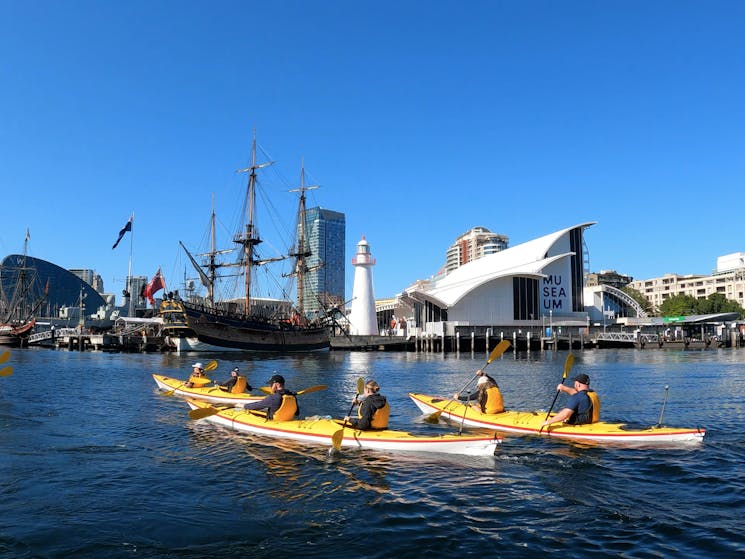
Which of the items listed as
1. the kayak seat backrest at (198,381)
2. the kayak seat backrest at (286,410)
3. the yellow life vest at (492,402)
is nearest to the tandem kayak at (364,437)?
the kayak seat backrest at (286,410)

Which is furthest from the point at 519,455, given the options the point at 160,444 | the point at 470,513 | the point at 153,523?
the point at 160,444

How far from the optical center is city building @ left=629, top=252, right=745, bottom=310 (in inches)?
6481

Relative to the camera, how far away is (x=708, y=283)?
176 m

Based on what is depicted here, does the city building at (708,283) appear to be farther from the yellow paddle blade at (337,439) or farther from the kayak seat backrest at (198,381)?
the yellow paddle blade at (337,439)

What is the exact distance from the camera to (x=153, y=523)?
1005cm

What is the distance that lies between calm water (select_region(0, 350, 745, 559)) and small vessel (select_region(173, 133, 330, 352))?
176 ft

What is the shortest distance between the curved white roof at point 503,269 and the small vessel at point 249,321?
838 inches

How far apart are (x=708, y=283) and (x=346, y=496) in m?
197

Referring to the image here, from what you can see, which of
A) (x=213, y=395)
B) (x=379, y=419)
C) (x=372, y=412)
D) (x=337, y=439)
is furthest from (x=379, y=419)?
(x=213, y=395)

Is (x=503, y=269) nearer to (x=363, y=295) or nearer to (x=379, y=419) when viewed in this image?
(x=363, y=295)

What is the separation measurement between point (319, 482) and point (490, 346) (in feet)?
259

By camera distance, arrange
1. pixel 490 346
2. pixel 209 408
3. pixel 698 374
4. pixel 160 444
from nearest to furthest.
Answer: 1. pixel 160 444
2. pixel 209 408
3. pixel 698 374
4. pixel 490 346

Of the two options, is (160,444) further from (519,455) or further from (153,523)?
(519,455)

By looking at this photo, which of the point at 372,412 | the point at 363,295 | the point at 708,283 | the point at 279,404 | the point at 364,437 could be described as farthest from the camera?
the point at 708,283
